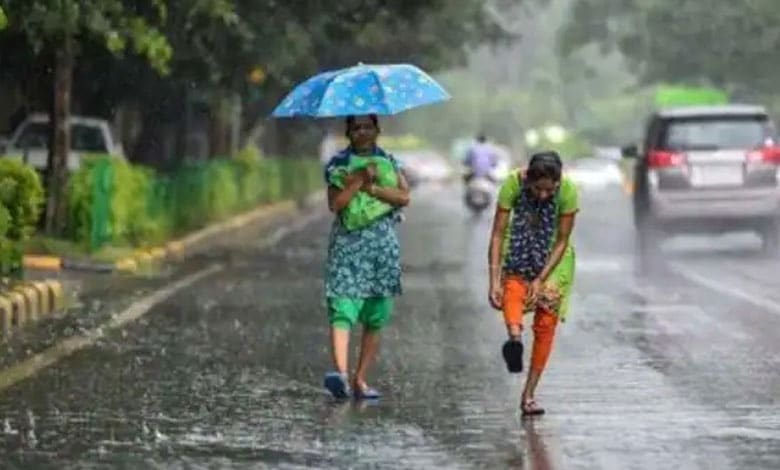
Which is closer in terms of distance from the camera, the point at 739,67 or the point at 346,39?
the point at 346,39

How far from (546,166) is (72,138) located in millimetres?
22263

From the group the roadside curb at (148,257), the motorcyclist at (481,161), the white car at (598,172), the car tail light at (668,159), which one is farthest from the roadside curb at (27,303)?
the white car at (598,172)

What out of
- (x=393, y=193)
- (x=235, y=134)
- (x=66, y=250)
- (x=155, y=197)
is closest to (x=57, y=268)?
(x=66, y=250)

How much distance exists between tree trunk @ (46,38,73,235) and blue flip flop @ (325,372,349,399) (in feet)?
47.5

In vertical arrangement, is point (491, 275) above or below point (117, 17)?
below

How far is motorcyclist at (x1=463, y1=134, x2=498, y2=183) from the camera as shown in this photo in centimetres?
4334

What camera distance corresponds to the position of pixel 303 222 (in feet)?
147

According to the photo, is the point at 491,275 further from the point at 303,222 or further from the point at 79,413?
the point at 303,222

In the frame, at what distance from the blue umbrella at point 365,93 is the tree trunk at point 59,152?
13.9 meters

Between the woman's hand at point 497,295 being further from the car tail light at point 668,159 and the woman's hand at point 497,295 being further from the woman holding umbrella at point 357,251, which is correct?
the car tail light at point 668,159

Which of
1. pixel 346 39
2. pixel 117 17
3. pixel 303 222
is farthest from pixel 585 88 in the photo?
pixel 117 17

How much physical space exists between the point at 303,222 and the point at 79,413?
33241 mm

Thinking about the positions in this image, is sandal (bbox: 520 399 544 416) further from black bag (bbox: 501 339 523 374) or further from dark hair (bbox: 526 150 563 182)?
dark hair (bbox: 526 150 563 182)

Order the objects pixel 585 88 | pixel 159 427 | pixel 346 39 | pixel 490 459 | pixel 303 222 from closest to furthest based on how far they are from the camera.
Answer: pixel 490 459 < pixel 159 427 < pixel 346 39 < pixel 303 222 < pixel 585 88
